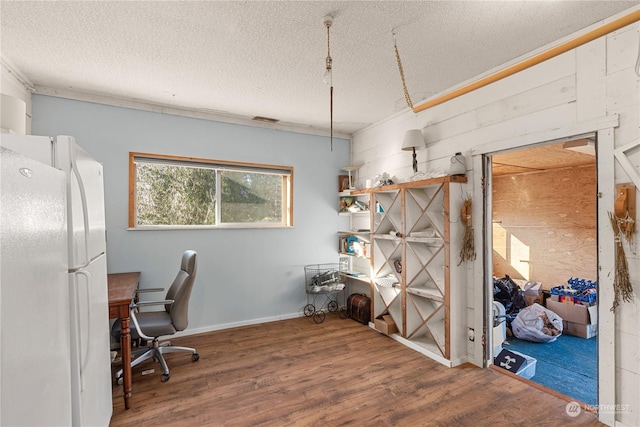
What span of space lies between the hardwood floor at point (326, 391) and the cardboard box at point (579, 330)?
5.53 feet

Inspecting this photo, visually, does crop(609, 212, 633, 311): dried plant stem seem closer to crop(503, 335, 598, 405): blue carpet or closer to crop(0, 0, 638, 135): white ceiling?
crop(503, 335, 598, 405): blue carpet

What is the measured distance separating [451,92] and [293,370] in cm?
291

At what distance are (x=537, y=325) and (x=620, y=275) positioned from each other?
178 cm

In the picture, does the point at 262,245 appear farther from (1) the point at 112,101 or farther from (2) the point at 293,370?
(1) the point at 112,101

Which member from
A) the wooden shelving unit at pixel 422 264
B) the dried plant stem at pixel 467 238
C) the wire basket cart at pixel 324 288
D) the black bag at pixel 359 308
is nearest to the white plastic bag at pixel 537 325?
the wooden shelving unit at pixel 422 264

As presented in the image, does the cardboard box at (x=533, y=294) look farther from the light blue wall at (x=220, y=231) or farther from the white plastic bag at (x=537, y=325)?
the light blue wall at (x=220, y=231)

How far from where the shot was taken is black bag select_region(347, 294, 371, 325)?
12.2ft

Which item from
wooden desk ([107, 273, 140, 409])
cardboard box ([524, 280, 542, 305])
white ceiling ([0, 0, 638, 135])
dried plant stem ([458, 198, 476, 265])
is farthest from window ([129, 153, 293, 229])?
cardboard box ([524, 280, 542, 305])

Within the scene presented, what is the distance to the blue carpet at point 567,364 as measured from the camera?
2.37 m

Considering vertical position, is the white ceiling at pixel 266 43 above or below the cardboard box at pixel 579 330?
above

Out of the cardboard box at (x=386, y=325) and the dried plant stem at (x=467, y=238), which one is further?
the cardboard box at (x=386, y=325)

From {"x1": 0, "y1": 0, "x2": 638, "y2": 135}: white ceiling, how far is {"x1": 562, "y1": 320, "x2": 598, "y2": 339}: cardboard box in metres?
3.07

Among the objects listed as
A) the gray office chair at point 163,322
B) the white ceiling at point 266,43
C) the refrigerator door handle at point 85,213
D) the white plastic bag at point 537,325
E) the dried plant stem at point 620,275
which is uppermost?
the white ceiling at point 266,43

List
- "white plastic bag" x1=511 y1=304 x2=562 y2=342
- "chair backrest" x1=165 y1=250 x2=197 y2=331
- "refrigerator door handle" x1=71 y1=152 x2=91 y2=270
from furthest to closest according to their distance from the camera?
"white plastic bag" x1=511 y1=304 x2=562 y2=342
"chair backrest" x1=165 y1=250 x2=197 y2=331
"refrigerator door handle" x1=71 y1=152 x2=91 y2=270
